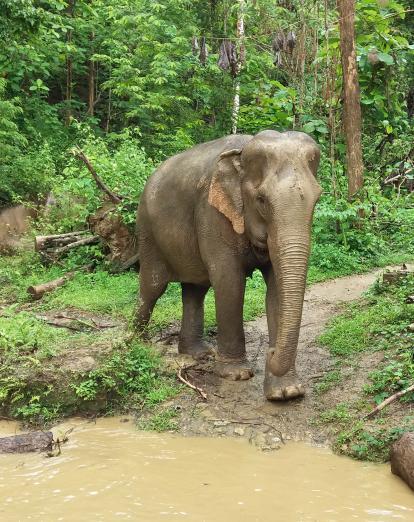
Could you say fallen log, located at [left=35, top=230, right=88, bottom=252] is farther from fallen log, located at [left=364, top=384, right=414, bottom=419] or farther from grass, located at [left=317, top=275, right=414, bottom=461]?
fallen log, located at [left=364, top=384, right=414, bottom=419]

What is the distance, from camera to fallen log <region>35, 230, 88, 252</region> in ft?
37.4

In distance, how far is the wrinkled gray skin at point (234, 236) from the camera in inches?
197

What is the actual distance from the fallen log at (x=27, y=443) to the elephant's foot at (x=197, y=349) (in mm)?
2295

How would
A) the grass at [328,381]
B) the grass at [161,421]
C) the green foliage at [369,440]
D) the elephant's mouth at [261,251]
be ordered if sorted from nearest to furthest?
the green foliage at [369,440] → the grass at [161,421] → the elephant's mouth at [261,251] → the grass at [328,381]

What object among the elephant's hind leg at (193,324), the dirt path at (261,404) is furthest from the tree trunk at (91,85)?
the dirt path at (261,404)

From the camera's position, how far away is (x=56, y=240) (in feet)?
37.8

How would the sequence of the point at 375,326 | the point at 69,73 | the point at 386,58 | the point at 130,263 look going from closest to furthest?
the point at 375,326 → the point at 130,263 → the point at 386,58 → the point at 69,73

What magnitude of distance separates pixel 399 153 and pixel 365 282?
13.6ft

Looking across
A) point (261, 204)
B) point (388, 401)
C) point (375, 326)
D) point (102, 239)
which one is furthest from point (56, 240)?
point (388, 401)

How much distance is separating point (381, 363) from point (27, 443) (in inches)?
125

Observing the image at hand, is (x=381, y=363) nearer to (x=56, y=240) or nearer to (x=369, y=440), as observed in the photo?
(x=369, y=440)

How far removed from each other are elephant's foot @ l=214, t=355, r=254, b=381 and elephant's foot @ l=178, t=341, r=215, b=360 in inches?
28.5

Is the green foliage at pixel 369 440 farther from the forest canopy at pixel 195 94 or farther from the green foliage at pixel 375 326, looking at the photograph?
the forest canopy at pixel 195 94

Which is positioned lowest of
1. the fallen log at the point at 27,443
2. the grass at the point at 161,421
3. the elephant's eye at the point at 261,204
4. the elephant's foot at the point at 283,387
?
→ the grass at the point at 161,421
